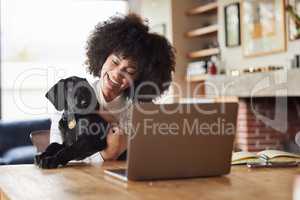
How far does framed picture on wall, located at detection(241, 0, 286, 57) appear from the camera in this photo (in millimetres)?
5234

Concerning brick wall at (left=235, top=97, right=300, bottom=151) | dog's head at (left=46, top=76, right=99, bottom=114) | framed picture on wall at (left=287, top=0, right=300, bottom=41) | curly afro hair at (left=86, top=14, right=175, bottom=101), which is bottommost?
brick wall at (left=235, top=97, right=300, bottom=151)

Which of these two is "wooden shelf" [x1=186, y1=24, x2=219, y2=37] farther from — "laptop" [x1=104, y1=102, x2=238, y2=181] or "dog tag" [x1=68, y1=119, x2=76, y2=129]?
"laptop" [x1=104, y1=102, x2=238, y2=181]

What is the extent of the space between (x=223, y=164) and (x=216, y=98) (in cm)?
433

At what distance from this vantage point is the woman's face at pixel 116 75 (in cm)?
223

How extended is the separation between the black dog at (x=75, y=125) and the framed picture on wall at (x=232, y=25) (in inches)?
154

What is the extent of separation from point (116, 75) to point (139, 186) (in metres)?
0.71

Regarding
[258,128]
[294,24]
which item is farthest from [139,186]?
[258,128]

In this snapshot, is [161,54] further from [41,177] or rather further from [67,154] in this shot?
[41,177]

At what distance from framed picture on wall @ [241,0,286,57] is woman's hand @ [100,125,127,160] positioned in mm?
3349

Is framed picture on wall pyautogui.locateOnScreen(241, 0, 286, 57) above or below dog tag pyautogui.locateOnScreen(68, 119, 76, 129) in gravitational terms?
above

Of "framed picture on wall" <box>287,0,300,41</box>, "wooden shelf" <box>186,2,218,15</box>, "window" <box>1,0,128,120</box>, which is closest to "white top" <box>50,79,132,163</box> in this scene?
"framed picture on wall" <box>287,0,300,41</box>

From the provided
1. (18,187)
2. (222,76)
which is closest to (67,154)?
(18,187)

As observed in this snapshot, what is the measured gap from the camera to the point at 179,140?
1692 mm

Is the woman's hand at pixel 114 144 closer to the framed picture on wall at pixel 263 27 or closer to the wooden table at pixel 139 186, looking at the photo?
the wooden table at pixel 139 186
